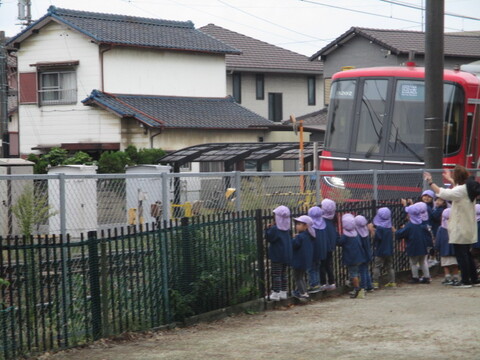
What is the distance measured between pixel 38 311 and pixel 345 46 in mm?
37577

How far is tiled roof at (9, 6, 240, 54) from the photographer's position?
36.9 meters

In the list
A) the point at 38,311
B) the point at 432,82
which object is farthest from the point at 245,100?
the point at 38,311

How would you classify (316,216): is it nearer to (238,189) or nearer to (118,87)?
(238,189)

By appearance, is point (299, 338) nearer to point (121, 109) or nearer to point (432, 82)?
point (432, 82)

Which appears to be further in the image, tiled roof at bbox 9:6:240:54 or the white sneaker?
tiled roof at bbox 9:6:240:54

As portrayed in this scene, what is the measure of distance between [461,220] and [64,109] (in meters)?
27.1

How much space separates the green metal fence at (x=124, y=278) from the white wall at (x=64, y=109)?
25344 millimetres

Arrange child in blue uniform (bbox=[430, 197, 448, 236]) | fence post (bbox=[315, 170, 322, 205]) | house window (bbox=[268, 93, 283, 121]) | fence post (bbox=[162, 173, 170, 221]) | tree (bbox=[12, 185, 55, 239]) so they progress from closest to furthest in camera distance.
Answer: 1. tree (bbox=[12, 185, 55, 239])
2. fence post (bbox=[162, 173, 170, 221])
3. fence post (bbox=[315, 170, 322, 205])
4. child in blue uniform (bbox=[430, 197, 448, 236])
5. house window (bbox=[268, 93, 283, 121])

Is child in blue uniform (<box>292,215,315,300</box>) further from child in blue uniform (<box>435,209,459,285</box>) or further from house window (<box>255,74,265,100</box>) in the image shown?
house window (<box>255,74,265,100</box>)

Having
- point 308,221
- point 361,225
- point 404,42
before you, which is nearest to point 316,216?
point 308,221

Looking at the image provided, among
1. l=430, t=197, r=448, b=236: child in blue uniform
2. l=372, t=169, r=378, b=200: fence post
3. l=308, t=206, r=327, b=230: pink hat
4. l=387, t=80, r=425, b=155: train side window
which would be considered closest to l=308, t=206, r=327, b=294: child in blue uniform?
l=308, t=206, r=327, b=230: pink hat

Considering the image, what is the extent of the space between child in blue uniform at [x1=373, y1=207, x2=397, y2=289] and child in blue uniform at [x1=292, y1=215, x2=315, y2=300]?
1876 mm

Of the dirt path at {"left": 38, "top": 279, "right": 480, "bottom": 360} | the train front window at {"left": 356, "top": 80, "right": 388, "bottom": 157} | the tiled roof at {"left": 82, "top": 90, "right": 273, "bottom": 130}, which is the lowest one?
the dirt path at {"left": 38, "top": 279, "right": 480, "bottom": 360}

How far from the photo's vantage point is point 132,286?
9.52 m
